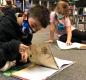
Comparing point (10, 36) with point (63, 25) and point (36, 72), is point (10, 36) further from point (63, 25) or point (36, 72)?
point (63, 25)

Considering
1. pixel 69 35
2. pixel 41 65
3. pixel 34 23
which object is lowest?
pixel 69 35

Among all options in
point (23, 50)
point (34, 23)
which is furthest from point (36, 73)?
point (34, 23)

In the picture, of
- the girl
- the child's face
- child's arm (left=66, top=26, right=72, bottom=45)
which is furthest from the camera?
the girl

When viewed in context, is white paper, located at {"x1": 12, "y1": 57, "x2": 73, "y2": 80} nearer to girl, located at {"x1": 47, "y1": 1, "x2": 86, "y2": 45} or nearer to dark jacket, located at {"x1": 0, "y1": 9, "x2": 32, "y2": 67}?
dark jacket, located at {"x1": 0, "y1": 9, "x2": 32, "y2": 67}

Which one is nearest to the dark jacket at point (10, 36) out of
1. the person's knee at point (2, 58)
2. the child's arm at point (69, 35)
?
the person's knee at point (2, 58)

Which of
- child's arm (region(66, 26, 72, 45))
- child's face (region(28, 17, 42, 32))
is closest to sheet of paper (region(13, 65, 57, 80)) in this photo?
child's face (region(28, 17, 42, 32))

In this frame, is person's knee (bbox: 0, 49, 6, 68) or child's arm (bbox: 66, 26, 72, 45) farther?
child's arm (bbox: 66, 26, 72, 45)

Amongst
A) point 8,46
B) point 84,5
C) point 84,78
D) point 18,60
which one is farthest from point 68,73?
point 84,5

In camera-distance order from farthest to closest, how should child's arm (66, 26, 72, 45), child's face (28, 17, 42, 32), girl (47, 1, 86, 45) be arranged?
girl (47, 1, 86, 45), child's arm (66, 26, 72, 45), child's face (28, 17, 42, 32)

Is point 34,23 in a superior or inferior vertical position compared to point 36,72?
superior

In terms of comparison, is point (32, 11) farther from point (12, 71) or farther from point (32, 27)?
point (12, 71)

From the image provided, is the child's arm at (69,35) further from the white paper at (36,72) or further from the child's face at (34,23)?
the child's face at (34,23)

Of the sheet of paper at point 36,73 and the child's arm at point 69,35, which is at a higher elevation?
the sheet of paper at point 36,73

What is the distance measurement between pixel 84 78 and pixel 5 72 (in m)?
0.43
